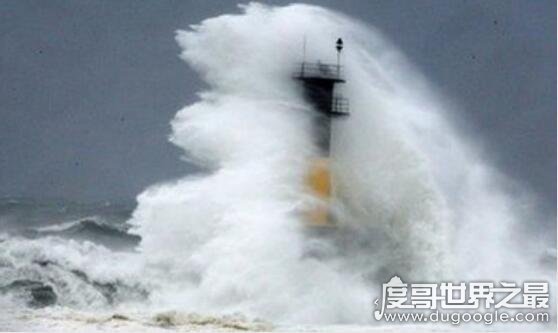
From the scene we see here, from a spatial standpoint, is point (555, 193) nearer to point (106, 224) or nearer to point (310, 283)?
point (310, 283)

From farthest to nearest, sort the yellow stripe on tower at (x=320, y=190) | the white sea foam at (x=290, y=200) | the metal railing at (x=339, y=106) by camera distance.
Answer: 1. the metal railing at (x=339, y=106)
2. the yellow stripe on tower at (x=320, y=190)
3. the white sea foam at (x=290, y=200)

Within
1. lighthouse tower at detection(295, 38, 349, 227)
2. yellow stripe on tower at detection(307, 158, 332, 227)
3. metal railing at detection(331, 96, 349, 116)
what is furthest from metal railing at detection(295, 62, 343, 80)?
yellow stripe on tower at detection(307, 158, 332, 227)

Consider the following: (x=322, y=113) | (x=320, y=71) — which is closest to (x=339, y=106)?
(x=322, y=113)

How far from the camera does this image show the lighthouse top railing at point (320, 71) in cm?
752

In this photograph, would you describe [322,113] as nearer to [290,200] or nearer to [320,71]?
[320,71]

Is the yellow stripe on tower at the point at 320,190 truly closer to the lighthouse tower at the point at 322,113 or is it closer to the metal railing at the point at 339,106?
the lighthouse tower at the point at 322,113

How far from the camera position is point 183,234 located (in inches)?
293

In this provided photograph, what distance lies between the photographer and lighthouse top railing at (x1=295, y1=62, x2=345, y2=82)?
7516 mm

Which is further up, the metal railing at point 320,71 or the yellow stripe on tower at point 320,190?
the metal railing at point 320,71

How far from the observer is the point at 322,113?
7668mm

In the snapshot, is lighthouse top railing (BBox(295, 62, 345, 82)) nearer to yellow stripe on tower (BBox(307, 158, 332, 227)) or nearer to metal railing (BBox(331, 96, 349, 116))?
metal railing (BBox(331, 96, 349, 116))

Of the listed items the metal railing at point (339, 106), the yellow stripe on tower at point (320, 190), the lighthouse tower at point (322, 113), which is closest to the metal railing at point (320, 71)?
the lighthouse tower at point (322, 113)

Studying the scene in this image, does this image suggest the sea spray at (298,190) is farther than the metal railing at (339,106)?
No

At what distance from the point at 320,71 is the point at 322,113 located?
349 mm
